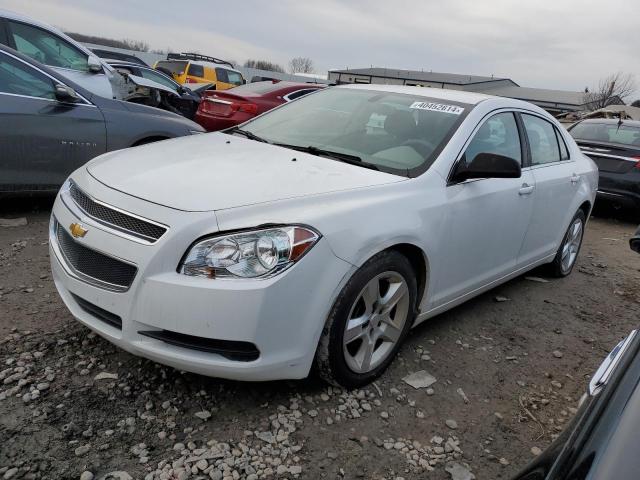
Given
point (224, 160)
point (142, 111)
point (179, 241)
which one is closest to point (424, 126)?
point (224, 160)

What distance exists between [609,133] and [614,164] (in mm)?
880

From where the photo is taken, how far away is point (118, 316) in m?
2.20

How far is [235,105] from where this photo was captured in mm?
7270

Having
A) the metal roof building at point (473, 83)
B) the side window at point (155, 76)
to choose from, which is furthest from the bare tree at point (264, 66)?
the side window at point (155, 76)

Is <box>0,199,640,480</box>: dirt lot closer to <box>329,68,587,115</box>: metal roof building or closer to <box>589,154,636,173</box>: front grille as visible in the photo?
<box>589,154,636,173</box>: front grille

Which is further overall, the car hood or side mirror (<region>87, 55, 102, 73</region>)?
side mirror (<region>87, 55, 102, 73</region>)

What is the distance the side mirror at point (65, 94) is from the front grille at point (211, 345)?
10.6 ft

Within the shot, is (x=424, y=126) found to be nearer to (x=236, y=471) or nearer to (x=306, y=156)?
(x=306, y=156)

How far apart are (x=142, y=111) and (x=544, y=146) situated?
3.74 metres

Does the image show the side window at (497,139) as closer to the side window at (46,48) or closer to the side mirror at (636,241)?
the side mirror at (636,241)

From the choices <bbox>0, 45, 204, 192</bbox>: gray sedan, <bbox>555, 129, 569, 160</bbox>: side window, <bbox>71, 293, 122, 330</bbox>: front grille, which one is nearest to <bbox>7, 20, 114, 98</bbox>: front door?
<bbox>0, 45, 204, 192</bbox>: gray sedan

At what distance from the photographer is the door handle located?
11.6 ft

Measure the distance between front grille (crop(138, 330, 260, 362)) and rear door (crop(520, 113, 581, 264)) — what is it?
244cm

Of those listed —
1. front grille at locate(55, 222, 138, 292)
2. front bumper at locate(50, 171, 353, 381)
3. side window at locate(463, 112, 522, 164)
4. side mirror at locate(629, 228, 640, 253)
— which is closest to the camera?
side mirror at locate(629, 228, 640, 253)
